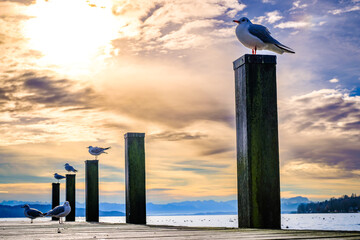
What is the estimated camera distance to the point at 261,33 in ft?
22.7

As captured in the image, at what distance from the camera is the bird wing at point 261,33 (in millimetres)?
6885

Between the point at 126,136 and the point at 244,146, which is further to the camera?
the point at 126,136

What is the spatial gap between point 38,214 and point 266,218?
12.6 meters

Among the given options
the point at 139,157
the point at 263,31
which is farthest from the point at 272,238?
the point at 139,157

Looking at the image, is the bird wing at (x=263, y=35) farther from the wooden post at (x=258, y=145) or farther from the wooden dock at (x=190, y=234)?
the wooden dock at (x=190, y=234)

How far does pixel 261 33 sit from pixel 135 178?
16.3ft

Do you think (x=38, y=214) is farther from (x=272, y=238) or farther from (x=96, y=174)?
(x=272, y=238)

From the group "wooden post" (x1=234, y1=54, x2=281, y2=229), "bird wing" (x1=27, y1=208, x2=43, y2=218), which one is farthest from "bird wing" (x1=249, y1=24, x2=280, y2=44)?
"bird wing" (x1=27, y1=208, x2=43, y2=218)

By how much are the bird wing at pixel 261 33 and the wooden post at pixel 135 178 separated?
4514 millimetres

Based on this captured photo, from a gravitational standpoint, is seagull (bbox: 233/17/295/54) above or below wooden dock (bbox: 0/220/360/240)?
above

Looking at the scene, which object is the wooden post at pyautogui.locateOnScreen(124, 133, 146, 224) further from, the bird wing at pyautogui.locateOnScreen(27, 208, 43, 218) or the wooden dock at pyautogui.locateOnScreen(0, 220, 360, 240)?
the bird wing at pyautogui.locateOnScreen(27, 208, 43, 218)

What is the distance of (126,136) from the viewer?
10.6 metres

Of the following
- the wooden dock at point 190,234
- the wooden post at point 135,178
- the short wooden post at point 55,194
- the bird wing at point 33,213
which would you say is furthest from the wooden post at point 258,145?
the short wooden post at point 55,194

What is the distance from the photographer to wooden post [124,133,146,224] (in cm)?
1048
